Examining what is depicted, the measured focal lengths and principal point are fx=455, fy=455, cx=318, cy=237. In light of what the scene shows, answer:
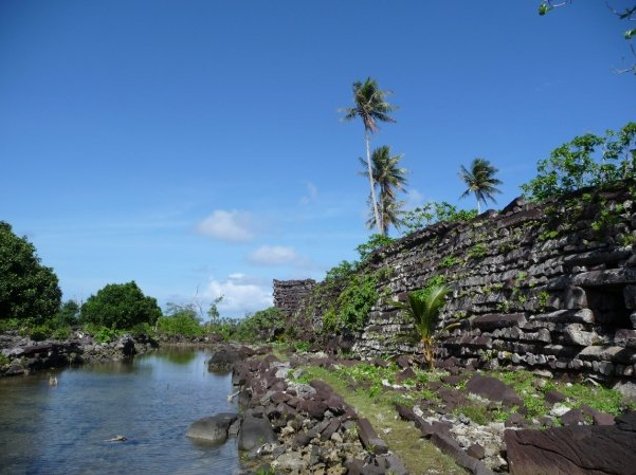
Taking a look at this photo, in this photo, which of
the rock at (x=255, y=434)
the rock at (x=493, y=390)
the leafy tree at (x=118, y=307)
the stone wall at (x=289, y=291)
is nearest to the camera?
the rock at (x=493, y=390)

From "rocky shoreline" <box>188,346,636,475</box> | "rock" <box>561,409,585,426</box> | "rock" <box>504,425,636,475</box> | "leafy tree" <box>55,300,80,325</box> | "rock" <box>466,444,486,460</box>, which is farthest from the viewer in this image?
"leafy tree" <box>55,300,80,325</box>

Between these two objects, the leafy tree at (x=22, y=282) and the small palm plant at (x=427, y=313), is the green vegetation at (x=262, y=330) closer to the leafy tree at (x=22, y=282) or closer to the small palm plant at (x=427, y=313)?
the leafy tree at (x=22, y=282)

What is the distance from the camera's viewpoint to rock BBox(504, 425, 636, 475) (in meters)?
3.65

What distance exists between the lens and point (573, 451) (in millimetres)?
3967

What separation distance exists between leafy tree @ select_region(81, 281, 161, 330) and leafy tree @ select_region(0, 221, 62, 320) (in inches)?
520

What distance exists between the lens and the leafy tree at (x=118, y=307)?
1665 inches

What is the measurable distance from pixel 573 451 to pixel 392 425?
321cm

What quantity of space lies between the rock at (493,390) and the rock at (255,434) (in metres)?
3.75

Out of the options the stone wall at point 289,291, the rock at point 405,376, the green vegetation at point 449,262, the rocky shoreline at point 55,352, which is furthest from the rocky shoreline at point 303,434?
the stone wall at point 289,291

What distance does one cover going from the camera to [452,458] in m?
5.29

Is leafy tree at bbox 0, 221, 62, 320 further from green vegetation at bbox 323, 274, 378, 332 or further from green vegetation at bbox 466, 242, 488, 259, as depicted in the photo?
green vegetation at bbox 466, 242, 488, 259

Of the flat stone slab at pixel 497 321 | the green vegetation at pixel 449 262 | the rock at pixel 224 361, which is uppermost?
the green vegetation at pixel 449 262

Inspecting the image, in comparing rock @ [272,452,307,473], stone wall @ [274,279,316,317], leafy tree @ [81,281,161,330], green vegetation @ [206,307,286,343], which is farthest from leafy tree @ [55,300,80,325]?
rock @ [272,452,307,473]

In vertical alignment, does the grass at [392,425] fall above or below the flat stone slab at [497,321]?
below
